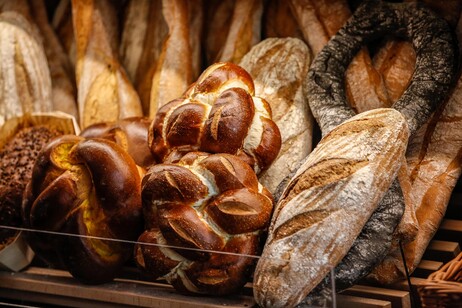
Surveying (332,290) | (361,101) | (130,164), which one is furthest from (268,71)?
(332,290)

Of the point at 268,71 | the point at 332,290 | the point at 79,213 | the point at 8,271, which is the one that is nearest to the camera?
the point at 332,290

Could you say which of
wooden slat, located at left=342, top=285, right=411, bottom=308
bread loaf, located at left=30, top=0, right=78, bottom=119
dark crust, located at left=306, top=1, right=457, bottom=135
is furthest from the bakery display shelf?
bread loaf, located at left=30, top=0, right=78, bottom=119

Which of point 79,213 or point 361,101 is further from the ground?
point 361,101

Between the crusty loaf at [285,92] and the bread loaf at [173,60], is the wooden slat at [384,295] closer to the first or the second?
the crusty loaf at [285,92]

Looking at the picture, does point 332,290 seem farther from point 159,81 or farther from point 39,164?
point 159,81

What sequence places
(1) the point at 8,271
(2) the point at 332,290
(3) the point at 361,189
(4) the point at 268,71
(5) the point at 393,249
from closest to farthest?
(2) the point at 332,290
(3) the point at 361,189
(5) the point at 393,249
(1) the point at 8,271
(4) the point at 268,71

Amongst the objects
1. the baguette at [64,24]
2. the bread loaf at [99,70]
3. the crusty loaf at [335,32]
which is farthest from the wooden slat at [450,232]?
the baguette at [64,24]
